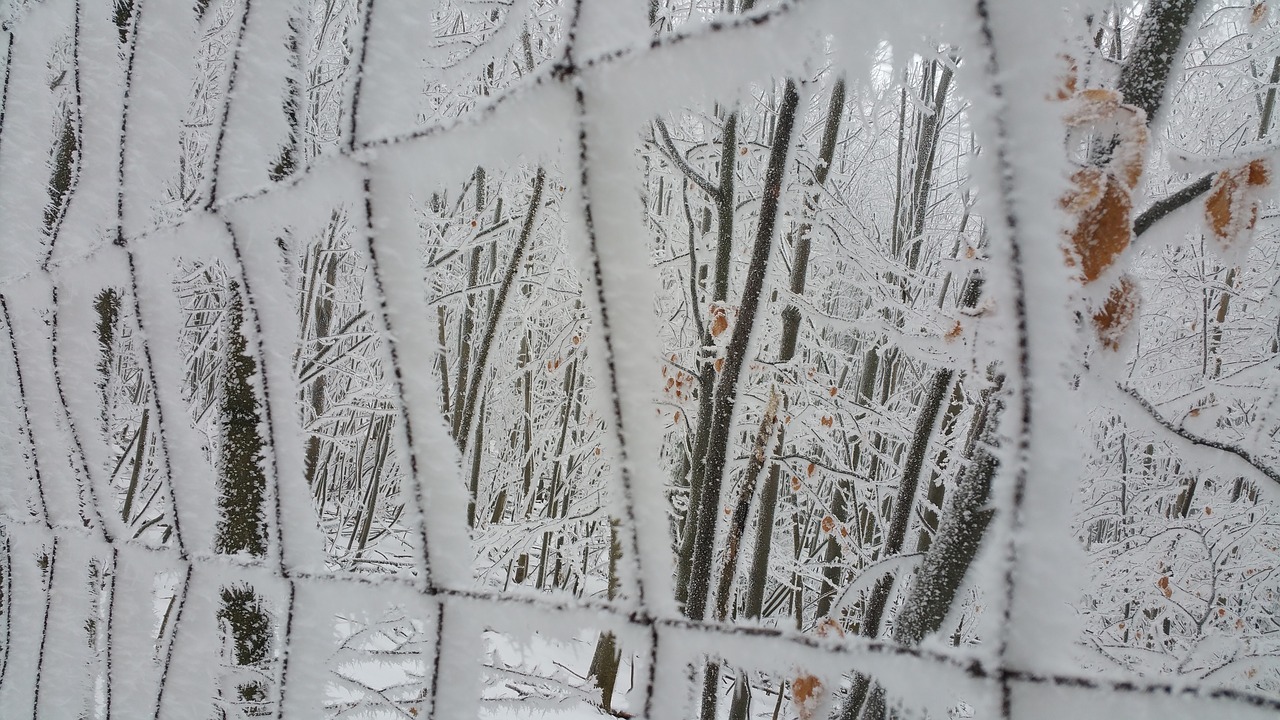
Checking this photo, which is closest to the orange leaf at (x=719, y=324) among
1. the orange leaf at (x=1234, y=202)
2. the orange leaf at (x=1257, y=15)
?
the orange leaf at (x=1257, y=15)

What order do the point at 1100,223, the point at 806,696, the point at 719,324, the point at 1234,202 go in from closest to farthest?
1. the point at 1100,223
2. the point at 1234,202
3. the point at 806,696
4. the point at 719,324

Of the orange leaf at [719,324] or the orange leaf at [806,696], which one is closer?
the orange leaf at [806,696]

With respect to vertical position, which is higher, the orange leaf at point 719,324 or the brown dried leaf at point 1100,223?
the orange leaf at point 719,324

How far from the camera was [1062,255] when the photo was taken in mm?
255

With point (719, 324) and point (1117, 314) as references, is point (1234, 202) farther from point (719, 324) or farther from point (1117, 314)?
point (719, 324)

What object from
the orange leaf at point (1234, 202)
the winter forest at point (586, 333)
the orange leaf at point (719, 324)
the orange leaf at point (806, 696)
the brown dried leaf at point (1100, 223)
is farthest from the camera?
the orange leaf at point (719, 324)

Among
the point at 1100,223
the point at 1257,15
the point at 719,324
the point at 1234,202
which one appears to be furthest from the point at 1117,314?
the point at 719,324

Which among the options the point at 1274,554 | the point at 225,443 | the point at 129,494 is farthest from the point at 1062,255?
the point at 129,494

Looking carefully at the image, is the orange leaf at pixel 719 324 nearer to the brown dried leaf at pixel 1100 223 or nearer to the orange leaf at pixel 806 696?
the orange leaf at pixel 806 696

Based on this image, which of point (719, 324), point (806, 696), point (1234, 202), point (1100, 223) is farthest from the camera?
point (719, 324)

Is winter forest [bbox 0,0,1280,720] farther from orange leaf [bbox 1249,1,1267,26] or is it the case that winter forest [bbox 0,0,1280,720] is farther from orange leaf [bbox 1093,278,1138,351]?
orange leaf [bbox 1249,1,1267,26]

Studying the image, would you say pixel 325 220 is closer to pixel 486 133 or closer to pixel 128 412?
pixel 486 133

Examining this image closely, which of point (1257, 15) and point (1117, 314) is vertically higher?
point (1257, 15)

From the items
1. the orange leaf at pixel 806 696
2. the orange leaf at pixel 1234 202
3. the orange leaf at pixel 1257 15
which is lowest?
the orange leaf at pixel 806 696
